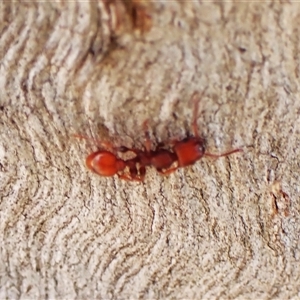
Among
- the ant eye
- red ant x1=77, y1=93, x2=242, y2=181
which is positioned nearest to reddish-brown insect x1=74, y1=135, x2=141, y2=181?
red ant x1=77, y1=93, x2=242, y2=181

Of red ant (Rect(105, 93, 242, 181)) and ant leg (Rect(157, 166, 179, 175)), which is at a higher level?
red ant (Rect(105, 93, 242, 181))

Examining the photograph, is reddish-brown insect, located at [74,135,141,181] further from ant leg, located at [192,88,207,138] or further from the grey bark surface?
ant leg, located at [192,88,207,138]

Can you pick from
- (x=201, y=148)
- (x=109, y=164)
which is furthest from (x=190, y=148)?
(x=109, y=164)

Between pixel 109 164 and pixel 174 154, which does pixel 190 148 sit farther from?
pixel 109 164

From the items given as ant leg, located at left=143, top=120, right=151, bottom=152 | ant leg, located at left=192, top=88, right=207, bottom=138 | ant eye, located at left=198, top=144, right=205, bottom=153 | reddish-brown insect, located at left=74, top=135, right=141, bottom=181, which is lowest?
reddish-brown insect, located at left=74, top=135, right=141, bottom=181

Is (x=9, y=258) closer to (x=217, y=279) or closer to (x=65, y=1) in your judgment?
(x=217, y=279)

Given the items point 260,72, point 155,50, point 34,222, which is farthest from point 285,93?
point 34,222
